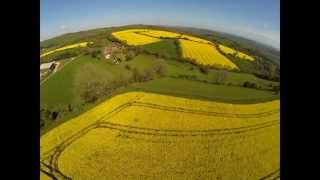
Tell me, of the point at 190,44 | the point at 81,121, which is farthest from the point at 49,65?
the point at 190,44

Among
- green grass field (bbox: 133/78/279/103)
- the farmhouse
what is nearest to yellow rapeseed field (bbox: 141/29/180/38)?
green grass field (bbox: 133/78/279/103)

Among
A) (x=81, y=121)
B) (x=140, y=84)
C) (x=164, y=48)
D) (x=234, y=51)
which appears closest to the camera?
(x=81, y=121)

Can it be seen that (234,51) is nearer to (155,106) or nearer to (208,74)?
(208,74)

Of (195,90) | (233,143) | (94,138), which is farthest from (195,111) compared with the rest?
(94,138)

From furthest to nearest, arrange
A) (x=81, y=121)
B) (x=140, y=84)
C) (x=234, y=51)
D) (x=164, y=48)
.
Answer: (x=234, y=51) < (x=164, y=48) < (x=140, y=84) < (x=81, y=121)

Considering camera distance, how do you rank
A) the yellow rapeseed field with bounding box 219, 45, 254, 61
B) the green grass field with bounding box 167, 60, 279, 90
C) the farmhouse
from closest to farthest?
the farmhouse → the green grass field with bounding box 167, 60, 279, 90 → the yellow rapeseed field with bounding box 219, 45, 254, 61

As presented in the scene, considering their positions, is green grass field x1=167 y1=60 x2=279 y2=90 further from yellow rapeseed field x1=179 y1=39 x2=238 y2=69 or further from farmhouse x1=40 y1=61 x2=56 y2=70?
farmhouse x1=40 y1=61 x2=56 y2=70
